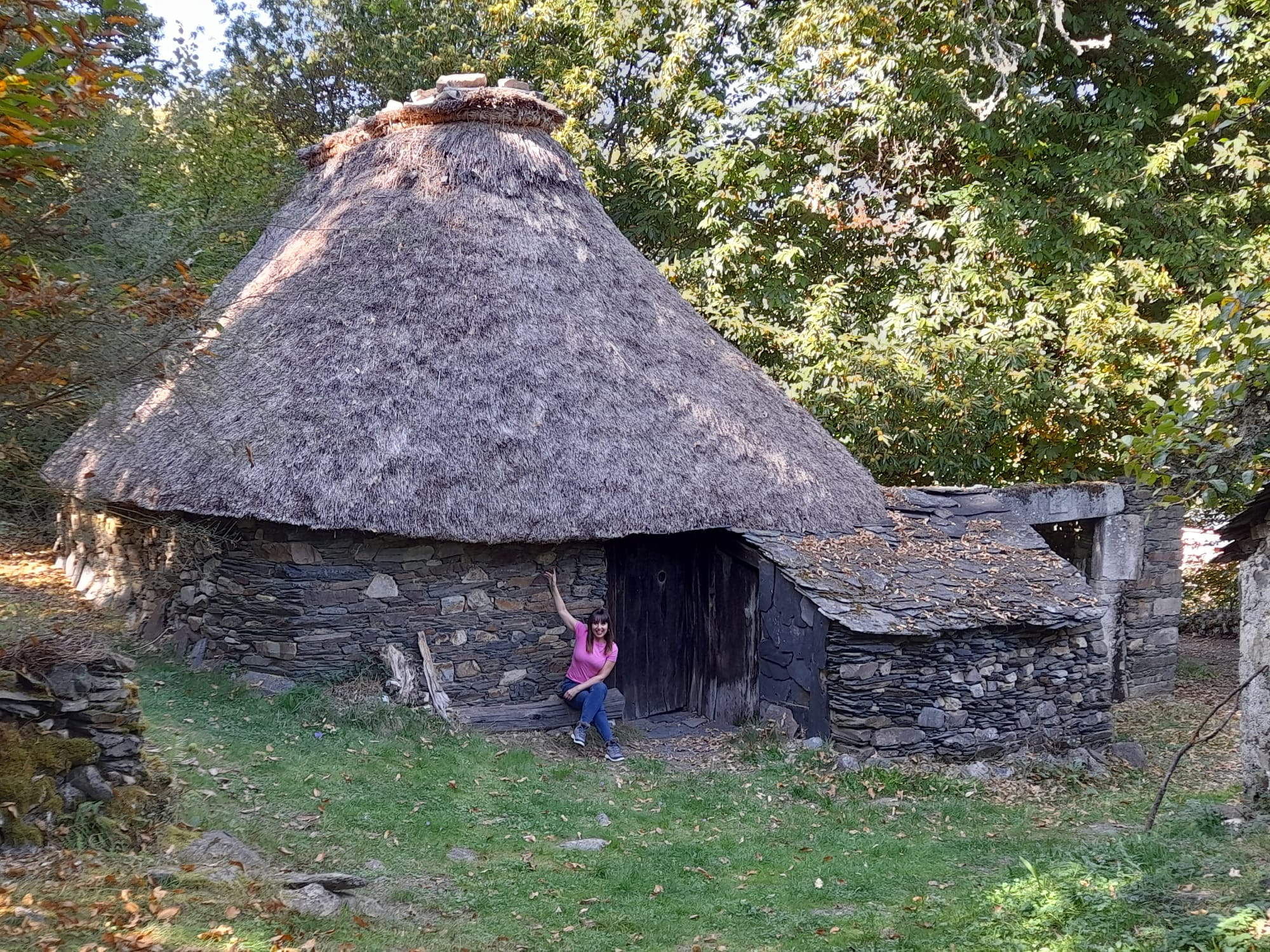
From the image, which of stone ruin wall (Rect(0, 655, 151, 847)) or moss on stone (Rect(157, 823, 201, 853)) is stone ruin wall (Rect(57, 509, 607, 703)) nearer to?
stone ruin wall (Rect(0, 655, 151, 847))

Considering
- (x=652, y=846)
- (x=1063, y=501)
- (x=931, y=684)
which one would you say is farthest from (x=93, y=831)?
(x=1063, y=501)

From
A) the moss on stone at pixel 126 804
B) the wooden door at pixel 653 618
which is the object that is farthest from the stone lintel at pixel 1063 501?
the moss on stone at pixel 126 804

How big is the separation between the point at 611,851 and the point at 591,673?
2.43 m

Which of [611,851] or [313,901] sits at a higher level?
[313,901]

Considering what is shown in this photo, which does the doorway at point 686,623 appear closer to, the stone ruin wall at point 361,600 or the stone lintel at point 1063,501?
the stone ruin wall at point 361,600

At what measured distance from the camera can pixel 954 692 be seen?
31.0 feet

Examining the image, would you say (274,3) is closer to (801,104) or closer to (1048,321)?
(801,104)

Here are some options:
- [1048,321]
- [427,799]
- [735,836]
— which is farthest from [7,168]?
[1048,321]

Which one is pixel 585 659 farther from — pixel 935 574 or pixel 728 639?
pixel 935 574

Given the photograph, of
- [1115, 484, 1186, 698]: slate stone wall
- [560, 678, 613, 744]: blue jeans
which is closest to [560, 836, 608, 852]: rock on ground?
[560, 678, 613, 744]: blue jeans

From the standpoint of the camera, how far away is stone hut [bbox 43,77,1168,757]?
916cm

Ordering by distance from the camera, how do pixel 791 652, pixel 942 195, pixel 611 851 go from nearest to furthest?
pixel 611 851 < pixel 791 652 < pixel 942 195

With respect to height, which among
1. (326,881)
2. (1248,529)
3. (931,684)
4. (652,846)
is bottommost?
(652,846)

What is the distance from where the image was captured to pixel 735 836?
757 centimetres
